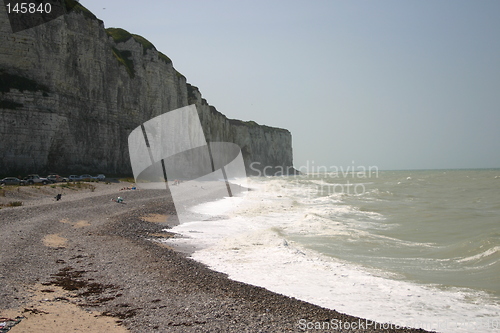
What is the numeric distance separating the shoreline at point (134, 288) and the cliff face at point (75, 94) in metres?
23.1

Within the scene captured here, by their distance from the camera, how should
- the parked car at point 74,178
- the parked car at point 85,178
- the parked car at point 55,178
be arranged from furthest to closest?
the parked car at point 85,178, the parked car at point 74,178, the parked car at point 55,178

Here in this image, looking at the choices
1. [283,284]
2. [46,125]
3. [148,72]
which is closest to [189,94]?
[148,72]

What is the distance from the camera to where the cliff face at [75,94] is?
33.4m

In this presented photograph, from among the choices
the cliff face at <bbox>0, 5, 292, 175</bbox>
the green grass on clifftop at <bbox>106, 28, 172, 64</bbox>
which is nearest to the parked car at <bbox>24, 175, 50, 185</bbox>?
the cliff face at <bbox>0, 5, 292, 175</bbox>

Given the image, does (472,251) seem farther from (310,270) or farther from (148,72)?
(148,72)

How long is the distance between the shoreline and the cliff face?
75.7 ft

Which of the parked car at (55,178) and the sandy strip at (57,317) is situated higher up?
the parked car at (55,178)

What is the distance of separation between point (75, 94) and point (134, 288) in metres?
37.2

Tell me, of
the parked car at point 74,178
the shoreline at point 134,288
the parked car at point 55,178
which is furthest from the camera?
the parked car at point 74,178

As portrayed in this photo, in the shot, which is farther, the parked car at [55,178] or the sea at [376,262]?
the parked car at [55,178]

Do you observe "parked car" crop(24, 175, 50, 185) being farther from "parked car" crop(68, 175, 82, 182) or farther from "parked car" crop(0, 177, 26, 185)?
"parked car" crop(68, 175, 82, 182)

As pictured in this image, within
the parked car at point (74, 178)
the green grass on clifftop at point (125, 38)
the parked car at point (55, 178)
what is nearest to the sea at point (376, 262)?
the parked car at point (55, 178)

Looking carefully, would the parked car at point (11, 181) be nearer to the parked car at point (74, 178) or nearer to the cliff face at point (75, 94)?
the cliff face at point (75, 94)

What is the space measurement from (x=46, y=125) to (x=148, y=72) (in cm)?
2318
